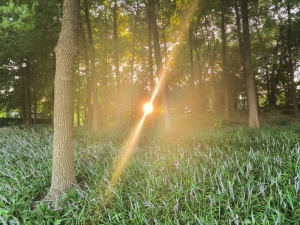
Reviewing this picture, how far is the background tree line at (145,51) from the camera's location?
10047 millimetres

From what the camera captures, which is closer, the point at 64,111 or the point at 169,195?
the point at 169,195

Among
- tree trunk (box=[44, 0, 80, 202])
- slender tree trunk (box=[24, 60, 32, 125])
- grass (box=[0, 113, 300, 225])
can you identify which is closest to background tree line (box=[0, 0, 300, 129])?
slender tree trunk (box=[24, 60, 32, 125])

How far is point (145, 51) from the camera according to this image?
16.2 meters

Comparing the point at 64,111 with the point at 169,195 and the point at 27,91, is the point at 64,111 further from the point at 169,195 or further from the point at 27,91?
the point at 27,91

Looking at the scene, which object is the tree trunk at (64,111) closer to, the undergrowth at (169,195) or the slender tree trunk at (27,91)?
the undergrowth at (169,195)

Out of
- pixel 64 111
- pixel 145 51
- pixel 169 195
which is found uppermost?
pixel 145 51

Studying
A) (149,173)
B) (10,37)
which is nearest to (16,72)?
(10,37)

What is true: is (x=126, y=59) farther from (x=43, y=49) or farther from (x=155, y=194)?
(x=155, y=194)

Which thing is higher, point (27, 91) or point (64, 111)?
point (27, 91)

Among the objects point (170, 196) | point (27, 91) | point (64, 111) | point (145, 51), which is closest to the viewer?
point (170, 196)

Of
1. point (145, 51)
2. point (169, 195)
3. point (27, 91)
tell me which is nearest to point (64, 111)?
point (169, 195)

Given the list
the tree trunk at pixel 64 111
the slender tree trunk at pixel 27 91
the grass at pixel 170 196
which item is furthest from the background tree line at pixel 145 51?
the grass at pixel 170 196

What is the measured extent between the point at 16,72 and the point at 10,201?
49.0 feet

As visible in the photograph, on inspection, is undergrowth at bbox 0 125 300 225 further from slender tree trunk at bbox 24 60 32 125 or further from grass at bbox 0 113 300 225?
slender tree trunk at bbox 24 60 32 125
